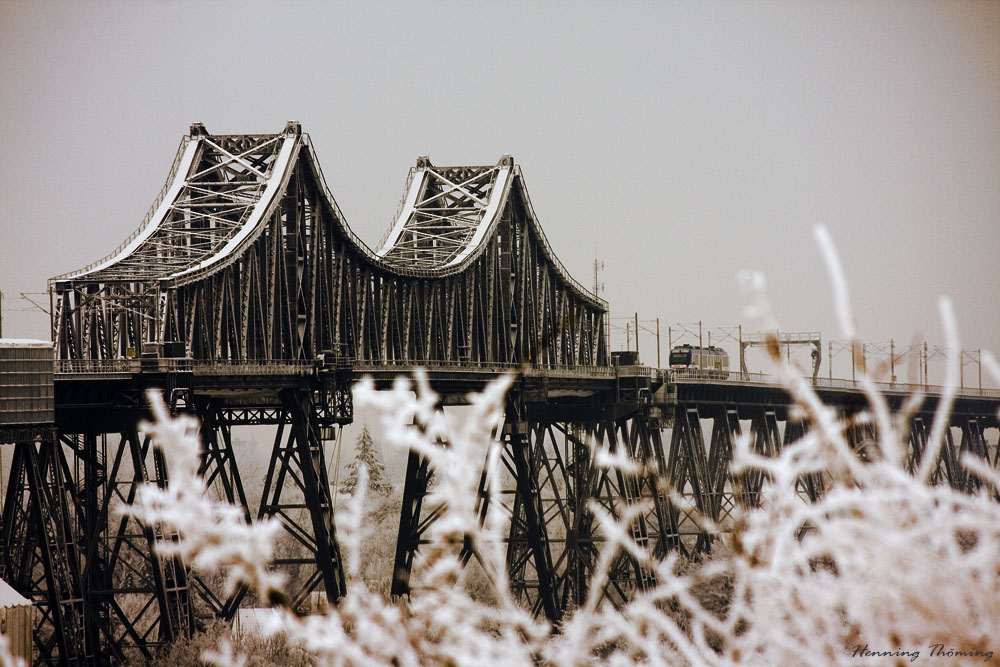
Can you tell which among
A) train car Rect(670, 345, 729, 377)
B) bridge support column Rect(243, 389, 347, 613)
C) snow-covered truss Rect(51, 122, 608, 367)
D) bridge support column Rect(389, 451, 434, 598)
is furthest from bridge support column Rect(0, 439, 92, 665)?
train car Rect(670, 345, 729, 377)

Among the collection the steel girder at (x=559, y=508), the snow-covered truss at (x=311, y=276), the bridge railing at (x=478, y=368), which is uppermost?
the snow-covered truss at (x=311, y=276)

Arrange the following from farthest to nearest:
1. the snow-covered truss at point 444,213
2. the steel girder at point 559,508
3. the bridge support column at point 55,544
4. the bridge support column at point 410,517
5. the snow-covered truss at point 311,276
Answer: the snow-covered truss at point 444,213 < the steel girder at point 559,508 < the bridge support column at point 410,517 < the snow-covered truss at point 311,276 < the bridge support column at point 55,544

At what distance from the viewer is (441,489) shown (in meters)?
6.35

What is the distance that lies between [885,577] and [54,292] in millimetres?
35272

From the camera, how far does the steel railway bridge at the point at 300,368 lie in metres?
36.0

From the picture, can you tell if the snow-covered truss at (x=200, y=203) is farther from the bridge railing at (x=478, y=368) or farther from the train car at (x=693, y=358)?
the train car at (x=693, y=358)

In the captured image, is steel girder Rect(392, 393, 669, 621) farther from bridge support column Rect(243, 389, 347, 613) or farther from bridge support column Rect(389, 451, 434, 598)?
bridge support column Rect(243, 389, 347, 613)

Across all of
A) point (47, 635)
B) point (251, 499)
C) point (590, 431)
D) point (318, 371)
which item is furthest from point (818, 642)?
point (251, 499)

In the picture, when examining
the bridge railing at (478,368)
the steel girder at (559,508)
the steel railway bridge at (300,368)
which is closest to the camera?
the steel railway bridge at (300,368)

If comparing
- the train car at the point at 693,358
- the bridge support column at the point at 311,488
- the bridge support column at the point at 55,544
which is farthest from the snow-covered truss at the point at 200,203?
the train car at the point at 693,358

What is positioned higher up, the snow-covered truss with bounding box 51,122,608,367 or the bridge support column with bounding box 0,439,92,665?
the snow-covered truss with bounding box 51,122,608,367

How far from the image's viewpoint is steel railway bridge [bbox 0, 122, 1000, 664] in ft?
118

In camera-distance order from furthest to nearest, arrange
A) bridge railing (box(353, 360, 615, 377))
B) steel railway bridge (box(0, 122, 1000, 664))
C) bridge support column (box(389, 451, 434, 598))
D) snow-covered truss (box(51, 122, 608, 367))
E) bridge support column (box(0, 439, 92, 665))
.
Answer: bridge railing (box(353, 360, 615, 377)) < bridge support column (box(389, 451, 434, 598)) < snow-covered truss (box(51, 122, 608, 367)) < steel railway bridge (box(0, 122, 1000, 664)) < bridge support column (box(0, 439, 92, 665))

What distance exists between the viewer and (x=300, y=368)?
42844mm
